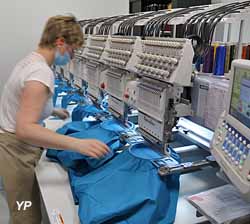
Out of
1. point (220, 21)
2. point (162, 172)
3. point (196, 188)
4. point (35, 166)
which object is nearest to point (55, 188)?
point (35, 166)

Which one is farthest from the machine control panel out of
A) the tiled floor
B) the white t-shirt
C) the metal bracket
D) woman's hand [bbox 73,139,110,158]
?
the tiled floor

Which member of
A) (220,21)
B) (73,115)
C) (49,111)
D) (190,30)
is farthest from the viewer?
(73,115)

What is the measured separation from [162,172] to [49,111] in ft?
2.44

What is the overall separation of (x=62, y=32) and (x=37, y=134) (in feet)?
1.72

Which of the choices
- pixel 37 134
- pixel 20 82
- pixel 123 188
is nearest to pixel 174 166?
pixel 123 188

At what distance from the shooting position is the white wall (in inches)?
143

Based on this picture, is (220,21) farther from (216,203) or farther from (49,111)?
(49,111)

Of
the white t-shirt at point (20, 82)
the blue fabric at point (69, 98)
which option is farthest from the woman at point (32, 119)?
the blue fabric at point (69, 98)

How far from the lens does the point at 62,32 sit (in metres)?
1.49

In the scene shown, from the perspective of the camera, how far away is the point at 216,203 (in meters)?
1.00

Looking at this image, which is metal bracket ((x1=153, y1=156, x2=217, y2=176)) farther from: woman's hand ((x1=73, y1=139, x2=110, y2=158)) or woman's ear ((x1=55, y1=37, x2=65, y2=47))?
woman's ear ((x1=55, y1=37, x2=65, y2=47))

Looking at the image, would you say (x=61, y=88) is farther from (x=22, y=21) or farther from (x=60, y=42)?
(x=60, y=42)

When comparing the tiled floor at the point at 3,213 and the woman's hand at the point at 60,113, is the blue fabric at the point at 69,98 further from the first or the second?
the tiled floor at the point at 3,213

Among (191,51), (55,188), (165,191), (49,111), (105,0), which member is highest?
(105,0)
